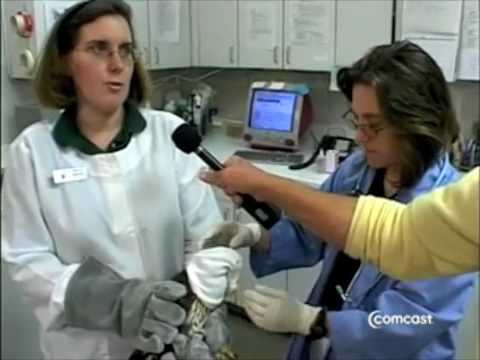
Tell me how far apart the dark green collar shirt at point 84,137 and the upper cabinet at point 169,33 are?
7.09 ft

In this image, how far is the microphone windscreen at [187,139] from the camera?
1.39 meters

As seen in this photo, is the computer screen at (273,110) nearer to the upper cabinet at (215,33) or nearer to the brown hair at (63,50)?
the upper cabinet at (215,33)

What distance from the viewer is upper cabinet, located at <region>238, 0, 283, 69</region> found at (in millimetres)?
3451

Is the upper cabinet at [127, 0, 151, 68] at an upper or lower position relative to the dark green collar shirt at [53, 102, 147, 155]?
upper

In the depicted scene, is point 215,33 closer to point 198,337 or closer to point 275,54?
point 275,54

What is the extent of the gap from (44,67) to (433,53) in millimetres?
2015

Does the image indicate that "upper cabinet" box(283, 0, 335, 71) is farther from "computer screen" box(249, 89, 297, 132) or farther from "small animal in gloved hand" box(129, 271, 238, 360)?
"small animal in gloved hand" box(129, 271, 238, 360)

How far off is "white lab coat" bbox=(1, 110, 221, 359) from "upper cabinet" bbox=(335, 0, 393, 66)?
1.81m

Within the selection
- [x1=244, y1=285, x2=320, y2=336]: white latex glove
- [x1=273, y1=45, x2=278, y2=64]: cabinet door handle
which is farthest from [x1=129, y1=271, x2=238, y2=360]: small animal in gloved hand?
[x1=273, y1=45, x2=278, y2=64]: cabinet door handle

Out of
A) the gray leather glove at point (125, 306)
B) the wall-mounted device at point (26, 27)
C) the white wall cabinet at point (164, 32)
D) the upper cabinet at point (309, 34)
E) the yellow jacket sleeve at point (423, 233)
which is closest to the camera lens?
the yellow jacket sleeve at point (423, 233)

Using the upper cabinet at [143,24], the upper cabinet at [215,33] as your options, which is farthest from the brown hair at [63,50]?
the upper cabinet at [215,33]

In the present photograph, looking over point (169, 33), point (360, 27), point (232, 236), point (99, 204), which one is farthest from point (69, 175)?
point (169, 33)

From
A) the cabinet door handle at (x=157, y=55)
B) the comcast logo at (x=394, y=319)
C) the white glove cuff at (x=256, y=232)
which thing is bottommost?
the comcast logo at (x=394, y=319)

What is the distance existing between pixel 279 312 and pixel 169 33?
8.65 feet
